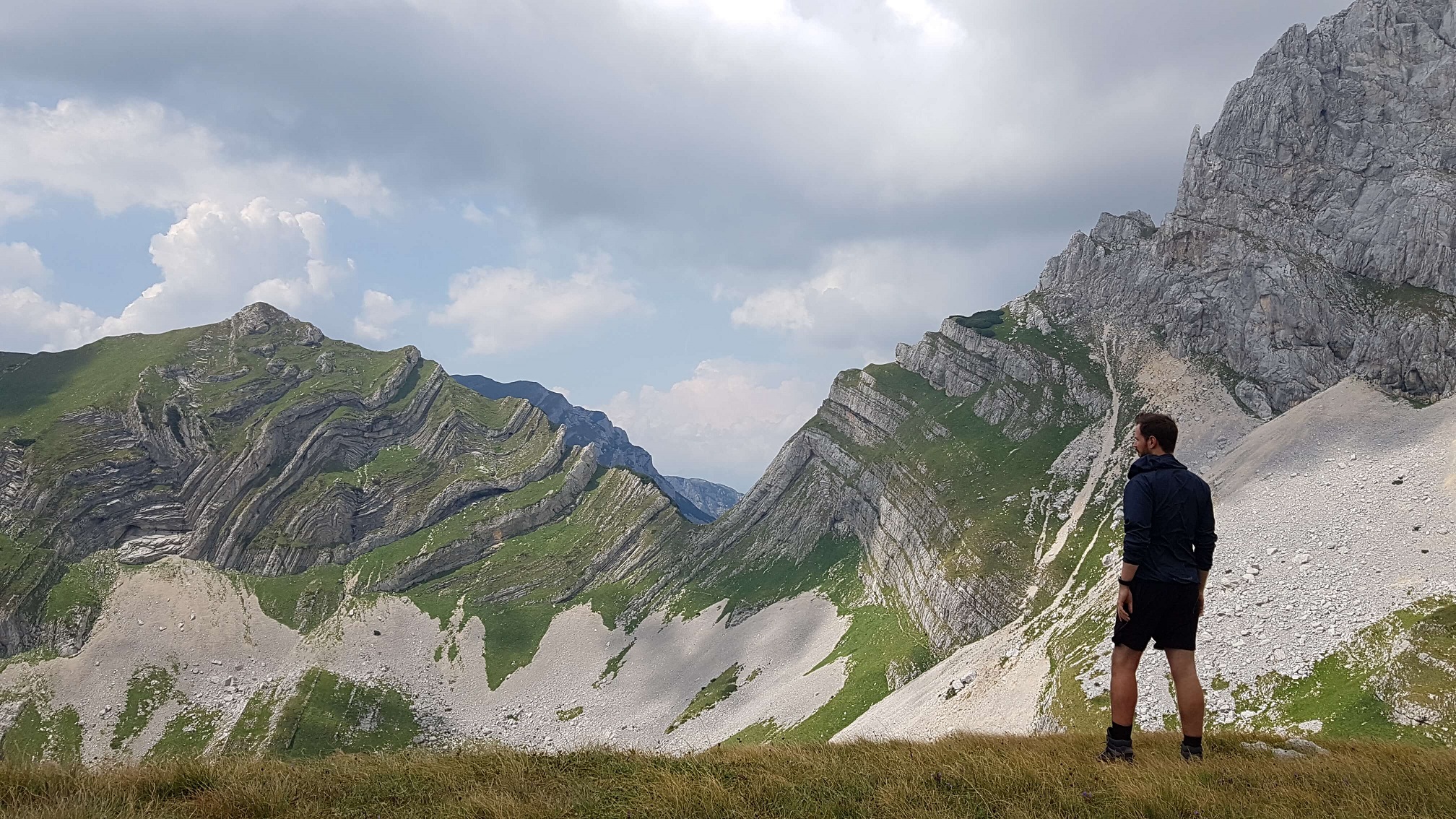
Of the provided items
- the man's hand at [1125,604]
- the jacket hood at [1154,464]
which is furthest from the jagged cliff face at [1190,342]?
the jacket hood at [1154,464]

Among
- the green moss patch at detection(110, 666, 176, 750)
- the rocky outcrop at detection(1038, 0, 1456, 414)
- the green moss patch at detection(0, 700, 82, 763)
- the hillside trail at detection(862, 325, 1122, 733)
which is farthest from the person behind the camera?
the green moss patch at detection(110, 666, 176, 750)

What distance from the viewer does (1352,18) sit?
101938 millimetres

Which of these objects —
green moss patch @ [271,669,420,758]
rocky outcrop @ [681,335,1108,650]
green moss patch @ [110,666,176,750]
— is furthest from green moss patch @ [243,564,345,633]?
rocky outcrop @ [681,335,1108,650]

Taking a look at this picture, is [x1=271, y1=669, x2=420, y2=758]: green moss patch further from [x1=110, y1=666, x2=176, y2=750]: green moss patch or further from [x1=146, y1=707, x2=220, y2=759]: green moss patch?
[x1=110, y1=666, x2=176, y2=750]: green moss patch

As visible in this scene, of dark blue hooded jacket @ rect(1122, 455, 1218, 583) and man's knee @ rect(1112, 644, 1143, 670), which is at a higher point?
dark blue hooded jacket @ rect(1122, 455, 1218, 583)

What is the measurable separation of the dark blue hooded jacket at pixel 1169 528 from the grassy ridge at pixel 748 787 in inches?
103

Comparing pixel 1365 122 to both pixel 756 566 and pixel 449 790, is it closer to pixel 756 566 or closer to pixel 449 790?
pixel 756 566

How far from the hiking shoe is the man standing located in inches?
0.4

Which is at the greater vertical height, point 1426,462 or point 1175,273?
point 1175,273

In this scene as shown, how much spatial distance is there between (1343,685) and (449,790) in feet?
140

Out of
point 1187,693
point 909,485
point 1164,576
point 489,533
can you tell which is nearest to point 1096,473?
point 909,485

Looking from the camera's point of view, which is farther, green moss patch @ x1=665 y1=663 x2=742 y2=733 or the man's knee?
green moss patch @ x1=665 y1=663 x2=742 y2=733

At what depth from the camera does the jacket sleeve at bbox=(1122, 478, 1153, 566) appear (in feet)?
32.6

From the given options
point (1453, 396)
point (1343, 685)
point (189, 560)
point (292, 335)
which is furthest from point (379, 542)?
point (1453, 396)
